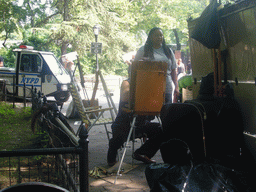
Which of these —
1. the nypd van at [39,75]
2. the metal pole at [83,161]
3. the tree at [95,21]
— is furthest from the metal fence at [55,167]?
the tree at [95,21]

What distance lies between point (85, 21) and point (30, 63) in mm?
10046

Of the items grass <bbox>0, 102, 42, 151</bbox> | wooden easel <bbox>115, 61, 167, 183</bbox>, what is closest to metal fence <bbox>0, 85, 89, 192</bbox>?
wooden easel <bbox>115, 61, 167, 183</bbox>

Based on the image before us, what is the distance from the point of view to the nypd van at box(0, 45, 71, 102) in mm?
14406

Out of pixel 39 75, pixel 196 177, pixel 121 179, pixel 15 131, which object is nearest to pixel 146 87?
pixel 121 179

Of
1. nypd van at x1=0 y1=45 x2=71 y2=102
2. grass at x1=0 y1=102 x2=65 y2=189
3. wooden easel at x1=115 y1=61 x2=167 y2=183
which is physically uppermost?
nypd van at x1=0 y1=45 x2=71 y2=102

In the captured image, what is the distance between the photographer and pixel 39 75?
1473 cm

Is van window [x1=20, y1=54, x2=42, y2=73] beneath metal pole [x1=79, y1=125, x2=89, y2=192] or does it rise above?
above

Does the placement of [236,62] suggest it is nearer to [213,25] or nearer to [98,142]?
[213,25]

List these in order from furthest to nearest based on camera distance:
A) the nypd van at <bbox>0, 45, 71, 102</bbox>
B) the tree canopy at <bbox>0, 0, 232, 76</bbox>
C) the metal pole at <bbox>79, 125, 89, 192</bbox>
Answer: the tree canopy at <bbox>0, 0, 232, 76</bbox> < the nypd van at <bbox>0, 45, 71, 102</bbox> < the metal pole at <bbox>79, 125, 89, 192</bbox>

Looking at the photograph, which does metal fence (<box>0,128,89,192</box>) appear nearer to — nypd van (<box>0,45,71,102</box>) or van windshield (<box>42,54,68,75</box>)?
nypd van (<box>0,45,71,102</box>)

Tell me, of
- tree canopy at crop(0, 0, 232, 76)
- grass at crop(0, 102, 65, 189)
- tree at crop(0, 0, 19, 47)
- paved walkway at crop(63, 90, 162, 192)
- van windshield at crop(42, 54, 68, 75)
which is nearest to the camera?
grass at crop(0, 102, 65, 189)

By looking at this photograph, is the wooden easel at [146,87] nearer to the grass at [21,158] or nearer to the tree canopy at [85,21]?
the grass at [21,158]

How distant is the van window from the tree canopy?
8366mm

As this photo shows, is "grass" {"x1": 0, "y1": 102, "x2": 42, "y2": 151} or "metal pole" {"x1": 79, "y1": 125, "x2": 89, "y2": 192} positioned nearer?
"metal pole" {"x1": 79, "y1": 125, "x2": 89, "y2": 192}
